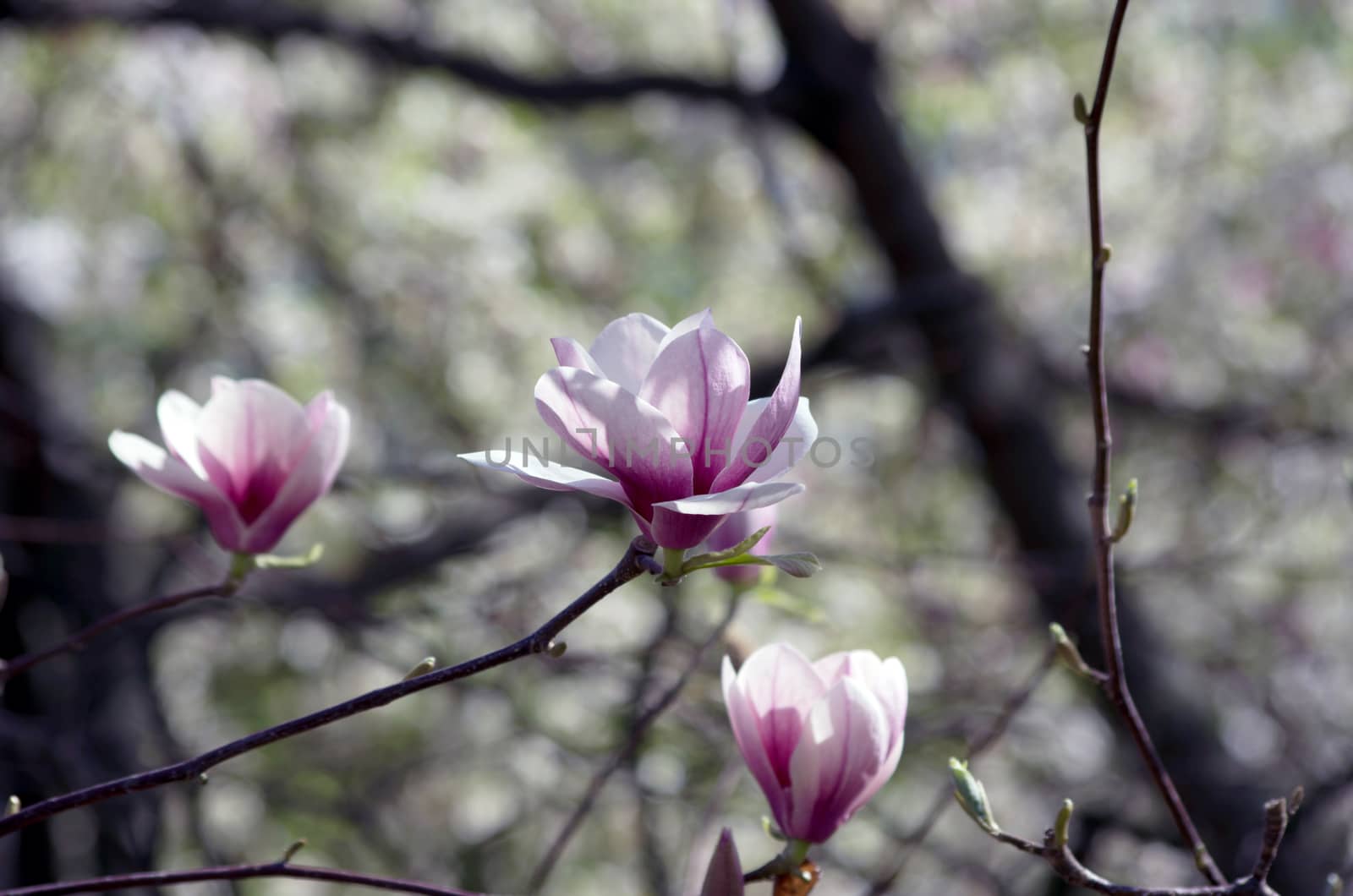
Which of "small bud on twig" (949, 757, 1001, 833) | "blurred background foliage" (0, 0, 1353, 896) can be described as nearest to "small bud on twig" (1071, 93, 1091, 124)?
"small bud on twig" (949, 757, 1001, 833)

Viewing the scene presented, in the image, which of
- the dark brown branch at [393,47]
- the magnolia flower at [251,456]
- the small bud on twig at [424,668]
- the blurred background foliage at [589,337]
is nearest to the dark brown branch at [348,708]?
the small bud on twig at [424,668]

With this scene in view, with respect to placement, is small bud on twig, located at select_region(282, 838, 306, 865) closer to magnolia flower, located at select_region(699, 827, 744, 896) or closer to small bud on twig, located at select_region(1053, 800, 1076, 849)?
magnolia flower, located at select_region(699, 827, 744, 896)

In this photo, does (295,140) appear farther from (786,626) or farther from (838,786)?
(838,786)

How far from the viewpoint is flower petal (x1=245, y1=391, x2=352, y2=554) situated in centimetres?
59

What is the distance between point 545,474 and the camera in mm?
392

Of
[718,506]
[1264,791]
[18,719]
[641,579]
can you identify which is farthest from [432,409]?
[718,506]

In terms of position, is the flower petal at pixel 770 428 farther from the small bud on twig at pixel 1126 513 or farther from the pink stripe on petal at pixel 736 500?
the small bud on twig at pixel 1126 513

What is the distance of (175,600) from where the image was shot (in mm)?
537

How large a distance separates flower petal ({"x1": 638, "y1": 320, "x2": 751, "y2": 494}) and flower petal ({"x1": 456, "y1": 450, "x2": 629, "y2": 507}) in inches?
1.4

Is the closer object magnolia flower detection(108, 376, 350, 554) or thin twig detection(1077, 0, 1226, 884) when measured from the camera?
thin twig detection(1077, 0, 1226, 884)

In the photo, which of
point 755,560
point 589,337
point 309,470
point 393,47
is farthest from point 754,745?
point 589,337

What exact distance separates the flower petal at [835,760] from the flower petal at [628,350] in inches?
5.7

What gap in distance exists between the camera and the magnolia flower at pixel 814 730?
1.58 feet

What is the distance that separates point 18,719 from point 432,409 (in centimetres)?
160
